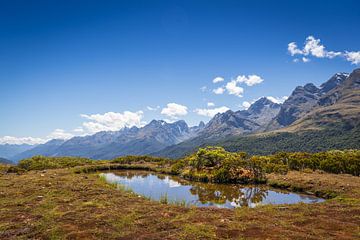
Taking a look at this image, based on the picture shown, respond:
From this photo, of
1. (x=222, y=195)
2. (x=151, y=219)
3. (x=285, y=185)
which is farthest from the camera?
(x=285, y=185)

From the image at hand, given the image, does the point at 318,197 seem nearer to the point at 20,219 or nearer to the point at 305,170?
the point at 305,170

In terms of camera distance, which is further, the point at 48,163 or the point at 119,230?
the point at 48,163

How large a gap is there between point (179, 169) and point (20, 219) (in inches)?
2253

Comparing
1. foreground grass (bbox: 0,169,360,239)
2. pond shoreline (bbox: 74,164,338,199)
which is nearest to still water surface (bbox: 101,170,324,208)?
pond shoreline (bbox: 74,164,338,199)

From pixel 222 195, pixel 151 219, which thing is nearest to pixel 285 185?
pixel 222 195

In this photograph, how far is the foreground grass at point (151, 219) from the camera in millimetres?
22250

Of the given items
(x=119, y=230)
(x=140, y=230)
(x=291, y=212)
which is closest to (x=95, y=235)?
(x=119, y=230)

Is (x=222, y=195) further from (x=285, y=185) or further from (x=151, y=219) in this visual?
(x=151, y=219)

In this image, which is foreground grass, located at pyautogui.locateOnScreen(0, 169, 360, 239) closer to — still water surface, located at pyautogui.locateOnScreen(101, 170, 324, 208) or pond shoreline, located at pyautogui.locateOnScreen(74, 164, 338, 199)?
pond shoreline, located at pyautogui.locateOnScreen(74, 164, 338, 199)

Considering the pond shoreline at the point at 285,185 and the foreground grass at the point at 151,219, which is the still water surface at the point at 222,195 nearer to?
the pond shoreline at the point at 285,185

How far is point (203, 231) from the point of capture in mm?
22859

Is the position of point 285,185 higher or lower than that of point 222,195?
higher

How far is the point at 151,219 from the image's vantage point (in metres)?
26.6

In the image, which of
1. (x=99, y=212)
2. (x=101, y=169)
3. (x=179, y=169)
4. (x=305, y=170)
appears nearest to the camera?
(x=99, y=212)
